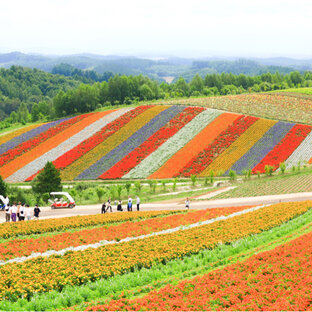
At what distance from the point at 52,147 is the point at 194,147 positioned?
23.7 m

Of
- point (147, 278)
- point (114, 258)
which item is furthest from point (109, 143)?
point (147, 278)

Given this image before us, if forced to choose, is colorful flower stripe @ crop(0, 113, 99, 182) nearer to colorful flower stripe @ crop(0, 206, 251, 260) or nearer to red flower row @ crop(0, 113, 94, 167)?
red flower row @ crop(0, 113, 94, 167)

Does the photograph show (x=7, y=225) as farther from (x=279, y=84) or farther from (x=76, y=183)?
(x=279, y=84)

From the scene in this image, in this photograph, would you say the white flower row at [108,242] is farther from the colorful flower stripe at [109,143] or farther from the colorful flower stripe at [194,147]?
the colorful flower stripe at [109,143]

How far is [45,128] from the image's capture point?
79.3m

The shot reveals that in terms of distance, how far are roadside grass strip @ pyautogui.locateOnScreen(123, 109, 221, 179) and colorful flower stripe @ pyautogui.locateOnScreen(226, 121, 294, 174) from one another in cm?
1048

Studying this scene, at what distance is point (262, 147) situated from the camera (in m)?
59.2

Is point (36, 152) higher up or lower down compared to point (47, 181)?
higher up

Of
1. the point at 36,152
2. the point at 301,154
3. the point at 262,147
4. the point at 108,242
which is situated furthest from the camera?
the point at 36,152

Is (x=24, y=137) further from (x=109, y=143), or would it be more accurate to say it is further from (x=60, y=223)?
(x=60, y=223)

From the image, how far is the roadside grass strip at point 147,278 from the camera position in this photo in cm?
1375

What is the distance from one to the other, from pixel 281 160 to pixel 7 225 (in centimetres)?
3787

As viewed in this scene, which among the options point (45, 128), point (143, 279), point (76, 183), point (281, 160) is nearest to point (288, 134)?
point (281, 160)

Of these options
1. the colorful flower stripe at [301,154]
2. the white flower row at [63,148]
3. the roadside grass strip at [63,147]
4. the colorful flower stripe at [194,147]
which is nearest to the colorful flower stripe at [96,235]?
the colorful flower stripe at [194,147]
